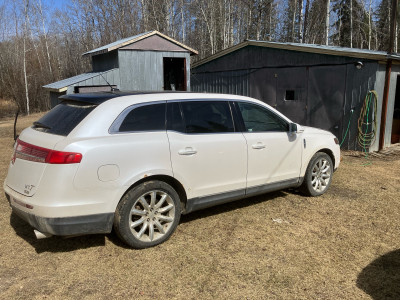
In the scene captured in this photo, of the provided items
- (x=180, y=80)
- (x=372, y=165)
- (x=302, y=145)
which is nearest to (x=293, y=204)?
(x=302, y=145)

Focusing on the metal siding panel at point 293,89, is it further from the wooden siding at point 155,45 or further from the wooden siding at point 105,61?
the wooden siding at point 105,61

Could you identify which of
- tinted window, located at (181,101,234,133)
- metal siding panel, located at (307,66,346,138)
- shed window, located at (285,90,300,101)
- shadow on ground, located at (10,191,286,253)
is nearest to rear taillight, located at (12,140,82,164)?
shadow on ground, located at (10,191,286,253)

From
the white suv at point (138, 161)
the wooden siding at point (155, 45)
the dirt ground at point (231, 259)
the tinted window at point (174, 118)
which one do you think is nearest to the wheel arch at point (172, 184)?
the white suv at point (138, 161)

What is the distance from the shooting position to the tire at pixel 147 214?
3.55m

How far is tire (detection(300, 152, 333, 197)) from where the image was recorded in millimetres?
5441

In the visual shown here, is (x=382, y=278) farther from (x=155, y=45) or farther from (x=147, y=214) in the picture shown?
(x=155, y=45)

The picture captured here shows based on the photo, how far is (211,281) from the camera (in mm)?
3229

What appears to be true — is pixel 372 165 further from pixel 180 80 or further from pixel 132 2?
pixel 132 2

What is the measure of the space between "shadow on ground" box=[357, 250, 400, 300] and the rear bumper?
2.53 m

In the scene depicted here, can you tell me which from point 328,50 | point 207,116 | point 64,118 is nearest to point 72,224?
point 64,118

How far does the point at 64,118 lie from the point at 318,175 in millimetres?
4000

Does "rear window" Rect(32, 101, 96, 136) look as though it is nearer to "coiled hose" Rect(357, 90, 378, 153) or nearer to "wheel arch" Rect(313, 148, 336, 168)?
"wheel arch" Rect(313, 148, 336, 168)

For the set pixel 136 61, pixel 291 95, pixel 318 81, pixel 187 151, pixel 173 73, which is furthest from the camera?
pixel 173 73

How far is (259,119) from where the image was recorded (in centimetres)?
490
